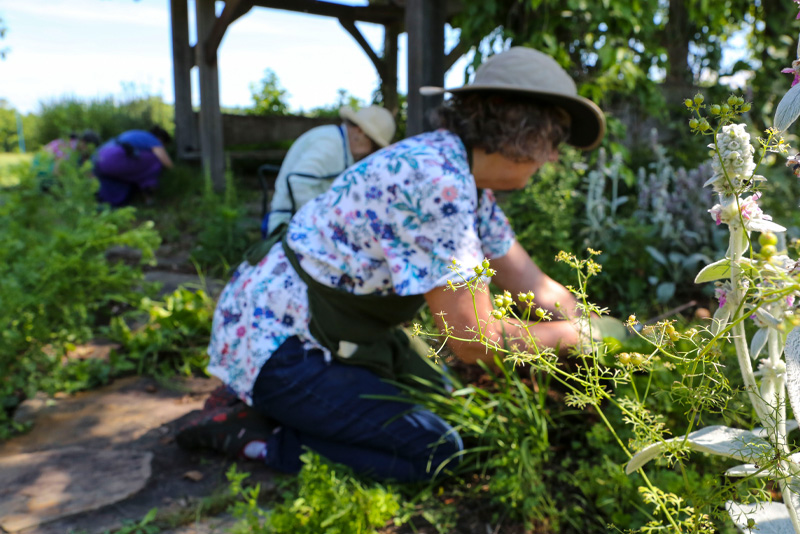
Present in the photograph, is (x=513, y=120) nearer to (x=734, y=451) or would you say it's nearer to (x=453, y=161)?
(x=453, y=161)

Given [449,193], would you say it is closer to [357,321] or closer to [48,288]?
[357,321]

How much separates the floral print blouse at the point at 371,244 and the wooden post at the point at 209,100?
4.85m

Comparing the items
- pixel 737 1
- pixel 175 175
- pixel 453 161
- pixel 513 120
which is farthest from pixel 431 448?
pixel 175 175

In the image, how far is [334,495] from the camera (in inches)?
64.9

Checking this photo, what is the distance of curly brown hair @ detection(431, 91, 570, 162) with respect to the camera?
6.32 ft

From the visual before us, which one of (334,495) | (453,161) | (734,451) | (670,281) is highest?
(453,161)

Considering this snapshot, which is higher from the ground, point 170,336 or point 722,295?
point 722,295

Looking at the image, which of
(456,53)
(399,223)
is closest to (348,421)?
(399,223)

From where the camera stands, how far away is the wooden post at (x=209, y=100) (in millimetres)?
6816

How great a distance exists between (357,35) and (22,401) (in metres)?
5.42

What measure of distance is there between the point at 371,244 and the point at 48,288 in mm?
1341

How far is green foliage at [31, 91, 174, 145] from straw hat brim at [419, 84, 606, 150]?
7.83 metres

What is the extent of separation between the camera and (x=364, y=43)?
6.92m

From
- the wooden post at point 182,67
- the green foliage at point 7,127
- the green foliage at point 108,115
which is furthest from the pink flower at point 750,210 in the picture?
the green foliage at point 7,127
